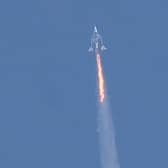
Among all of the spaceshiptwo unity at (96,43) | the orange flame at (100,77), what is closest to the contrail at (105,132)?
the spaceshiptwo unity at (96,43)

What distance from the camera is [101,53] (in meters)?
115

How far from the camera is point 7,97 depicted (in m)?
120

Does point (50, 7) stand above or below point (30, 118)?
above

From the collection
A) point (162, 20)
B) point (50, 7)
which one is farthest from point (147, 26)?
point (50, 7)

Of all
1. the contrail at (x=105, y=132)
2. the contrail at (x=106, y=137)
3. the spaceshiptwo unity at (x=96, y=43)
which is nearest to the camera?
the spaceshiptwo unity at (x=96, y=43)

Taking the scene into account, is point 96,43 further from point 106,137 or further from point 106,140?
point 106,140

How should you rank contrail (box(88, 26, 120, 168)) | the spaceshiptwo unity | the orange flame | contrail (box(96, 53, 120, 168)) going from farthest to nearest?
the orange flame < contrail (box(96, 53, 120, 168)) < contrail (box(88, 26, 120, 168)) < the spaceshiptwo unity

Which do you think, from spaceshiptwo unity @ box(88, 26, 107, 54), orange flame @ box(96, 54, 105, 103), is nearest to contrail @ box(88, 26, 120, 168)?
spaceshiptwo unity @ box(88, 26, 107, 54)

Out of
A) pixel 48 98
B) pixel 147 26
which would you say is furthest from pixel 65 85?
pixel 147 26

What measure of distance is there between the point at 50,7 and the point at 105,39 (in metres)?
6.74

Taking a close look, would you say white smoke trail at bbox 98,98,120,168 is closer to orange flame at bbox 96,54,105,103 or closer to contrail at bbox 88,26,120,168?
contrail at bbox 88,26,120,168

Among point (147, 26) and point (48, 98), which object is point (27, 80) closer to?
point (48, 98)

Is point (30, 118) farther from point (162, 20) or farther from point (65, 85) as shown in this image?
point (162, 20)

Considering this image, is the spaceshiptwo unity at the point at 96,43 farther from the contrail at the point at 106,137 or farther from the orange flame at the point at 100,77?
the contrail at the point at 106,137
